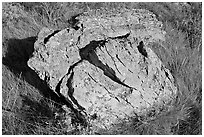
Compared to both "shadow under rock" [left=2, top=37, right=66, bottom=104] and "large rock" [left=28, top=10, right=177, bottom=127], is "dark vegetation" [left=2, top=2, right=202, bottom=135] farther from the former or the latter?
"large rock" [left=28, top=10, right=177, bottom=127]

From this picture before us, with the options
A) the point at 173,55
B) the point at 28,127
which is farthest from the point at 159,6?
the point at 28,127

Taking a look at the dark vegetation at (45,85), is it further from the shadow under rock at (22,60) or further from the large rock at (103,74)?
the large rock at (103,74)

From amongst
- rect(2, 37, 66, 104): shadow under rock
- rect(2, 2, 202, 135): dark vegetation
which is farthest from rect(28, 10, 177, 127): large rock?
rect(2, 37, 66, 104): shadow under rock

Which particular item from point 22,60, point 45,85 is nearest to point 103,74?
point 45,85

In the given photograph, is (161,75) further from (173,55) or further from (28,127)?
(28,127)

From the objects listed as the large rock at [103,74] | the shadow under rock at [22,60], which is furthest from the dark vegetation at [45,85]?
the large rock at [103,74]
